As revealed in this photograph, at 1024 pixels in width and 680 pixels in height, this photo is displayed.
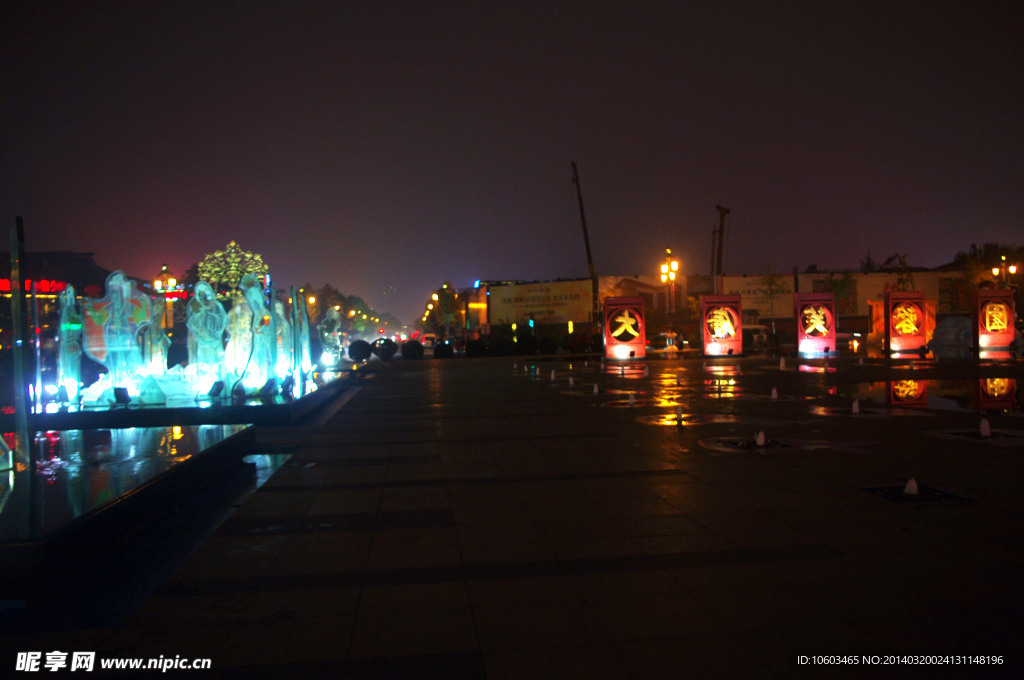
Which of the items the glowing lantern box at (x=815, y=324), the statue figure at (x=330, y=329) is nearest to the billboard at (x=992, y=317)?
the glowing lantern box at (x=815, y=324)

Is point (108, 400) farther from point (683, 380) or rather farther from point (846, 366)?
point (846, 366)

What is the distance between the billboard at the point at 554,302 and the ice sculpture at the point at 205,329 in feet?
184

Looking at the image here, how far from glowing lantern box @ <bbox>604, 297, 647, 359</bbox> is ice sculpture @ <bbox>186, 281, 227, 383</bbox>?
1052 inches

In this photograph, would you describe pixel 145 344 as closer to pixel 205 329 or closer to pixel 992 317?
pixel 205 329

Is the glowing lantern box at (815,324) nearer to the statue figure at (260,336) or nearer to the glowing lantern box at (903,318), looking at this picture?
the glowing lantern box at (903,318)

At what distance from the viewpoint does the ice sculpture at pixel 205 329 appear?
17.9 metres

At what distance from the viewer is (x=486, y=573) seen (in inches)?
227

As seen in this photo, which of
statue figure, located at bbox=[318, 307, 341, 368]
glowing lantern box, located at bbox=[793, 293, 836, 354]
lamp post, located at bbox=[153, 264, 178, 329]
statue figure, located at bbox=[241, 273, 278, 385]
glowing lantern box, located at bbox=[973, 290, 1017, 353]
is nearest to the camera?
statue figure, located at bbox=[241, 273, 278, 385]

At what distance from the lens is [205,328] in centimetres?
1803

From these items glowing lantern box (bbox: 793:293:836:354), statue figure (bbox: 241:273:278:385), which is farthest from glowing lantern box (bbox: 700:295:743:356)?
statue figure (bbox: 241:273:278:385)

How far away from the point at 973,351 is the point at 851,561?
136 feet

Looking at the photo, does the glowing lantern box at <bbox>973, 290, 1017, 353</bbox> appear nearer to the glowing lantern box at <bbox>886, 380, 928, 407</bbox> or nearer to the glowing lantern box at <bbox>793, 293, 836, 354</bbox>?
the glowing lantern box at <bbox>793, 293, 836, 354</bbox>

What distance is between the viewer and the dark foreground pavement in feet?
14.0

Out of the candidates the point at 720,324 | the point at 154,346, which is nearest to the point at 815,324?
the point at 720,324
